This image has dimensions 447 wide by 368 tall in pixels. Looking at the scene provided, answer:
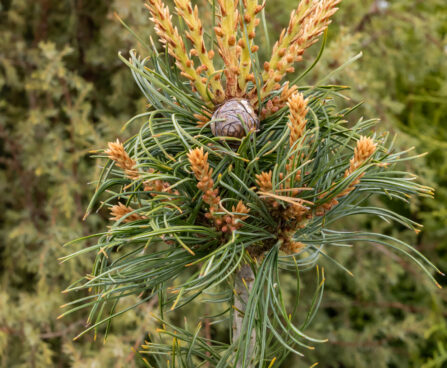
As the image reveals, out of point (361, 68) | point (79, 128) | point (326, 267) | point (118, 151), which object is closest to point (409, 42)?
point (361, 68)

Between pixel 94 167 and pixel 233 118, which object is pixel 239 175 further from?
pixel 94 167

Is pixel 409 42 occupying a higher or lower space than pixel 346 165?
lower

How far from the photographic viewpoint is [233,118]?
0.33 metres

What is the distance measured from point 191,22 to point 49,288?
99 centimetres

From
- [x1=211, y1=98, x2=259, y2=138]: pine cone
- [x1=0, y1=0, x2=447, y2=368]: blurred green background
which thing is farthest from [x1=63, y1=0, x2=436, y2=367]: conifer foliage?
[x1=0, y1=0, x2=447, y2=368]: blurred green background

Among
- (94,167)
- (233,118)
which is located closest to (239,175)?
(233,118)

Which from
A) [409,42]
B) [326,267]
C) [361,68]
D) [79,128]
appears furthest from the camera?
[409,42]

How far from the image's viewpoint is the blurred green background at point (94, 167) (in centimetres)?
Result: 104

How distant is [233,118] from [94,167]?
0.87 meters

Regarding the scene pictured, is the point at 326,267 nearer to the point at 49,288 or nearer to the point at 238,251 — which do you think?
the point at 49,288

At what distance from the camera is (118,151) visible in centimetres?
34

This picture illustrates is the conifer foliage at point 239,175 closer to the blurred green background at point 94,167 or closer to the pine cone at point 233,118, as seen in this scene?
the pine cone at point 233,118

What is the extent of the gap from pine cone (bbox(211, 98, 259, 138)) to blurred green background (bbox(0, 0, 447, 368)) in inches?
23.9

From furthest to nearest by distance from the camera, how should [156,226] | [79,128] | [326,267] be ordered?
[326,267]
[79,128]
[156,226]
